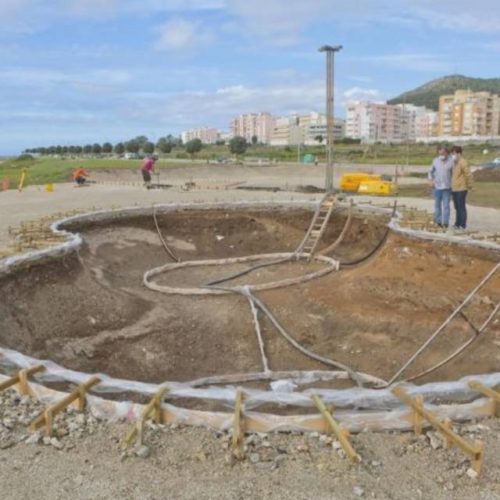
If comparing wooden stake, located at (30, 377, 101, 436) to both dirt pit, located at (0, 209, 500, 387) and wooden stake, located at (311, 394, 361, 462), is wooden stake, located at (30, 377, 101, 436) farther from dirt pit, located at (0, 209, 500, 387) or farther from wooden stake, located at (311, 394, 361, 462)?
dirt pit, located at (0, 209, 500, 387)

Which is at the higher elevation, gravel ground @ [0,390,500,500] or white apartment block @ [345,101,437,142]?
white apartment block @ [345,101,437,142]

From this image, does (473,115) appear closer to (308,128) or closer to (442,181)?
(308,128)

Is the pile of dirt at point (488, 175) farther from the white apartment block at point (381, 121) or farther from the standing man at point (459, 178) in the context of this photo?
the white apartment block at point (381, 121)

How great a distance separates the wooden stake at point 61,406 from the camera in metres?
4.61

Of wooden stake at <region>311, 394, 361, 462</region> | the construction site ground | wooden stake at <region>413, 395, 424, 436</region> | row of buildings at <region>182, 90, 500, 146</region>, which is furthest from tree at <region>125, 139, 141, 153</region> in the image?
wooden stake at <region>413, 395, 424, 436</region>

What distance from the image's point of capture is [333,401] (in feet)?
16.5

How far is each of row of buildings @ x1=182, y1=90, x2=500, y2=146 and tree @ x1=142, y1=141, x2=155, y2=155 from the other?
24222 millimetres

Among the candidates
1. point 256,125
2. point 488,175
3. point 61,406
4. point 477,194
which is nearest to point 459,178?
point 61,406

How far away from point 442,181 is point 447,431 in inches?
341

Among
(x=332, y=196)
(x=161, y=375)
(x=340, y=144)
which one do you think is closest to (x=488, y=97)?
(x=340, y=144)

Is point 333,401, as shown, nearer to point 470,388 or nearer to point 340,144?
point 470,388

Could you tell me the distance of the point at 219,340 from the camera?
10.1 m

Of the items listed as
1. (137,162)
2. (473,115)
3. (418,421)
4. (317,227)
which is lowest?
(317,227)

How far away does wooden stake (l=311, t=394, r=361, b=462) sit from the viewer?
4.19 metres
